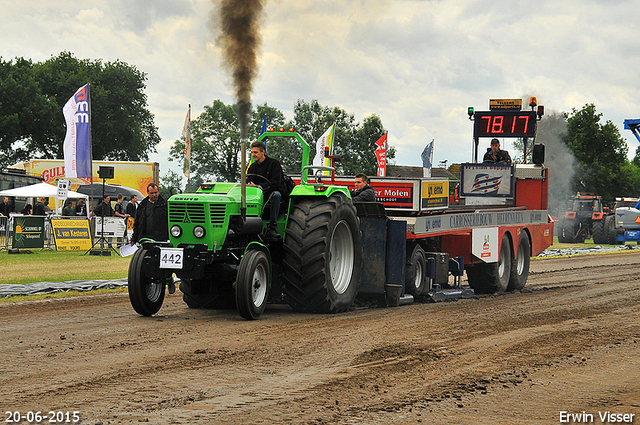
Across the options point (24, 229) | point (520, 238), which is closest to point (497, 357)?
point (520, 238)

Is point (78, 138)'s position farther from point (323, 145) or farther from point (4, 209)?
point (323, 145)

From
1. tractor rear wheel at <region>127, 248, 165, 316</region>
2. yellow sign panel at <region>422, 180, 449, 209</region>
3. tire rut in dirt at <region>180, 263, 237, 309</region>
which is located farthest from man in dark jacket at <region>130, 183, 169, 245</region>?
yellow sign panel at <region>422, 180, 449, 209</region>

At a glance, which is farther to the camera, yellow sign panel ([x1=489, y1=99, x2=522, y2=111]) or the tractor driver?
yellow sign panel ([x1=489, y1=99, x2=522, y2=111])

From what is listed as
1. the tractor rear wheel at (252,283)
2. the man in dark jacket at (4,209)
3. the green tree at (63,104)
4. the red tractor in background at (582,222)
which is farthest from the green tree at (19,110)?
A: the tractor rear wheel at (252,283)

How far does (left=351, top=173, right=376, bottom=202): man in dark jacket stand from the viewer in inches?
448

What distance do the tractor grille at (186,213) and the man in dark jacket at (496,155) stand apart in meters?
→ 8.63

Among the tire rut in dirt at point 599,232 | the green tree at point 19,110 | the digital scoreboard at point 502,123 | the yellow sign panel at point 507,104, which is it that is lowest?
the tire rut in dirt at point 599,232

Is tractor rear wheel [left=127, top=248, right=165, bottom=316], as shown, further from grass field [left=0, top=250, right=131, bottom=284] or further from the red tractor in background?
the red tractor in background

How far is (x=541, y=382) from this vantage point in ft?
19.6

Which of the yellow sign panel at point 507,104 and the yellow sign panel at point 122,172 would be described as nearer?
the yellow sign panel at point 507,104

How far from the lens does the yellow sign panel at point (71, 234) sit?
861 inches

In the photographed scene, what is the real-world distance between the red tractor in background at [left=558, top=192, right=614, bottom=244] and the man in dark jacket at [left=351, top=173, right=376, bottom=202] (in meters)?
24.7

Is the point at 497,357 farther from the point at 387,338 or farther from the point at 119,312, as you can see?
the point at 119,312

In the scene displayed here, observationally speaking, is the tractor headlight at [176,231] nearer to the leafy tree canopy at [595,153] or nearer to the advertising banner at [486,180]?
the advertising banner at [486,180]
